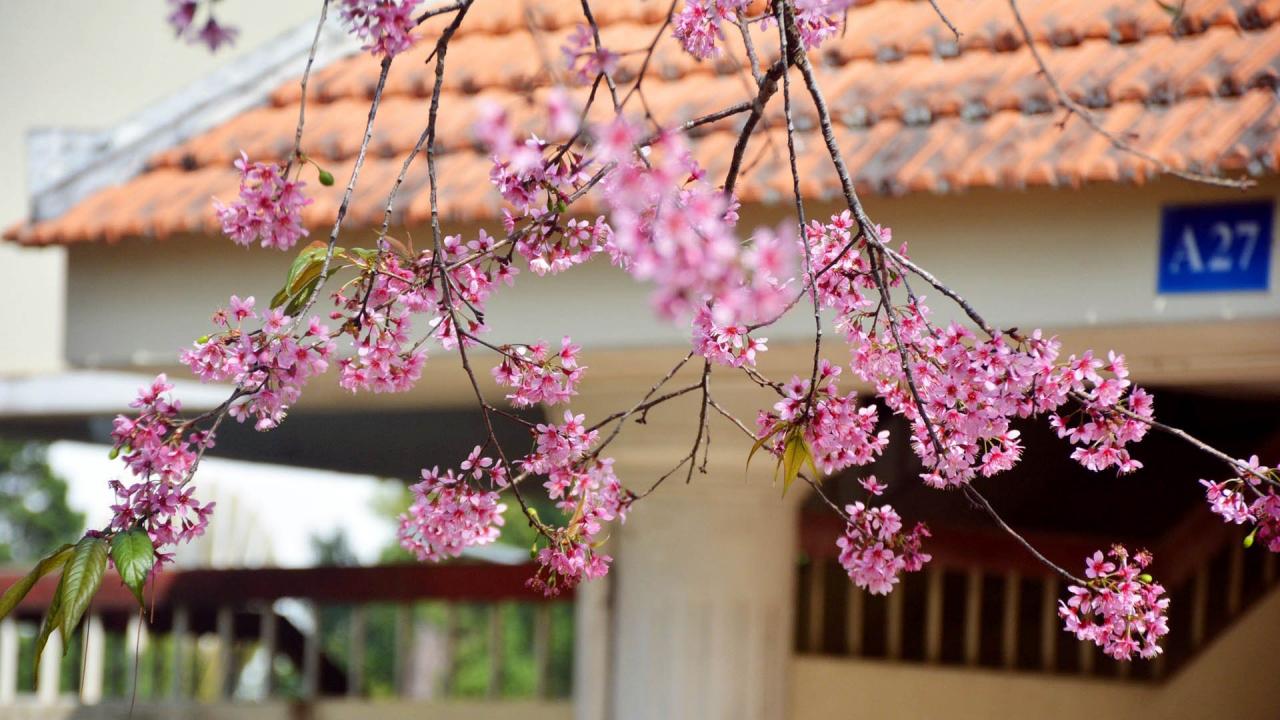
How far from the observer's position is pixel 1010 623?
5355 mm

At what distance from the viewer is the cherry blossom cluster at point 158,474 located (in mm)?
1865

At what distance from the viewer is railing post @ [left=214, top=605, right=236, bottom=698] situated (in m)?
6.13

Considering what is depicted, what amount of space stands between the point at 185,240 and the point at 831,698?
102 inches

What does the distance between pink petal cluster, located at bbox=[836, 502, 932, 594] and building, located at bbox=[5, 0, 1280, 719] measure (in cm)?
121

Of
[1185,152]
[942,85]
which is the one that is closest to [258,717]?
[942,85]

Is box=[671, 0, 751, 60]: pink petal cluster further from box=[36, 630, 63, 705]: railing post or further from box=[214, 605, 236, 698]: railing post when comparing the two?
box=[36, 630, 63, 705]: railing post

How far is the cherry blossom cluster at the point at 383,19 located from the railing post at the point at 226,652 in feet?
15.8

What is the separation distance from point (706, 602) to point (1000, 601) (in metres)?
1.18

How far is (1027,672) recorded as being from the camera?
529 centimetres

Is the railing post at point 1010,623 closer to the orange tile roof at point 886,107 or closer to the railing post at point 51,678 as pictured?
the orange tile roof at point 886,107

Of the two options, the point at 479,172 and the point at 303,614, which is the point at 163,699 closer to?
the point at 303,614

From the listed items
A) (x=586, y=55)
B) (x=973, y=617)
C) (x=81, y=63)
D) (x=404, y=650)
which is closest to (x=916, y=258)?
(x=973, y=617)

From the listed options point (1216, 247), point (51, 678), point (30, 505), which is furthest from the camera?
point (30, 505)

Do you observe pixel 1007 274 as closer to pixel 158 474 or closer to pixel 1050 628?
pixel 1050 628
